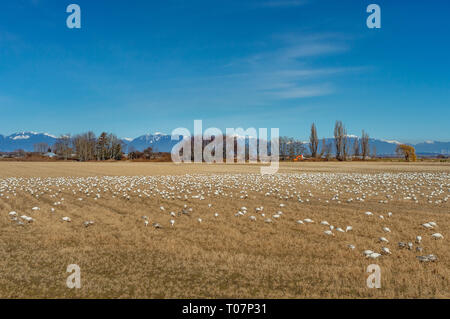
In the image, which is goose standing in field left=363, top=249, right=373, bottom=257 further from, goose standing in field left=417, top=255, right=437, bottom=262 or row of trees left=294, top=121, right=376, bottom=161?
row of trees left=294, top=121, right=376, bottom=161

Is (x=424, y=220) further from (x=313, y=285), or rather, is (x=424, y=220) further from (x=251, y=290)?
(x=251, y=290)

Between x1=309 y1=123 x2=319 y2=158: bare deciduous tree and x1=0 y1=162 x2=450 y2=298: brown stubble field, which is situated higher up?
→ x1=309 y1=123 x2=319 y2=158: bare deciduous tree

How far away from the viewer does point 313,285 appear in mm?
5020

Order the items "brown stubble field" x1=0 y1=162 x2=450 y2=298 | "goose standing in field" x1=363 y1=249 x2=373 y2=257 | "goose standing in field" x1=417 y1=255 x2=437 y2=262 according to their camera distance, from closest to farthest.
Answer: "brown stubble field" x1=0 y1=162 x2=450 y2=298 < "goose standing in field" x1=417 y1=255 x2=437 y2=262 < "goose standing in field" x1=363 y1=249 x2=373 y2=257

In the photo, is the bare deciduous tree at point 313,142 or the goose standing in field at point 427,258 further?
the bare deciduous tree at point 313,142

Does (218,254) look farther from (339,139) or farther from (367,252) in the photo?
(339,139)

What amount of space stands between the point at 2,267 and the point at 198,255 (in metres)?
3.85

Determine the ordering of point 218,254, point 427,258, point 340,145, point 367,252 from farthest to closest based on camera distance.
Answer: point 340,145
point 218,254
point 367,252
point 427,258

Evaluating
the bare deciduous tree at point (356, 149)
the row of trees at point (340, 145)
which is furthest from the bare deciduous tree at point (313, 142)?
the bare deciduous tree at point (356, 149)

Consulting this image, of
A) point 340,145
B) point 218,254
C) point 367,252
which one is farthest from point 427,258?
point 340,145

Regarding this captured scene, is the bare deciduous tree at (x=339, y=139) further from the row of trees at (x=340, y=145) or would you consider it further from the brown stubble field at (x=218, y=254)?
the brown stubble field at (x=218, y=254)

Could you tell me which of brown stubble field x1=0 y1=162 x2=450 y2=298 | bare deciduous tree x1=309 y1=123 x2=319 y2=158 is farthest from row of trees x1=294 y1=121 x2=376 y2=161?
brown stubble field x1=0 y1=162 x2=450 y2=298

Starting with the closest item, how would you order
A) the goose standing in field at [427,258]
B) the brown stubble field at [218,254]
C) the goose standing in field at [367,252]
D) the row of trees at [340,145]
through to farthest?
the brown stubble field at [218,254]
the goose standing in field at [427,258]
the goose standing in field at [367,252]
the row of trees at [340,145]

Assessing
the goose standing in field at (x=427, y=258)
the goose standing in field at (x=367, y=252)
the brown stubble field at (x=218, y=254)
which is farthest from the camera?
the goose standing in field at (x=367, y=252)
